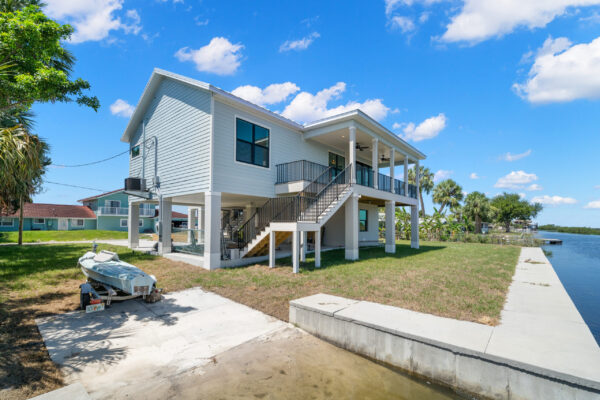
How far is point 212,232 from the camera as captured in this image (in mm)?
10242

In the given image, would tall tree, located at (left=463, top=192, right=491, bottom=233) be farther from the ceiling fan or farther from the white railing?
the white railing

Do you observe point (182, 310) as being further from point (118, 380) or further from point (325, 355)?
point (325, 355)

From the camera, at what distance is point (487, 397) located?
3090 millimetres

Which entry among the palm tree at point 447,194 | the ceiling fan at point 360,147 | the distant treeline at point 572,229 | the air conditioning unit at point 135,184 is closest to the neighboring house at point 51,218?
the air conditioning unit at point 135,184

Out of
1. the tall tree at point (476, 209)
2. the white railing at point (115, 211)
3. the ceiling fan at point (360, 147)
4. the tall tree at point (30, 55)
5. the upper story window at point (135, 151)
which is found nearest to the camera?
the tall tree at point (30, 55)

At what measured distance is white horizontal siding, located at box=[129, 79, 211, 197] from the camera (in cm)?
1075

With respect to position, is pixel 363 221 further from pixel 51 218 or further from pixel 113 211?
pixel 51 218

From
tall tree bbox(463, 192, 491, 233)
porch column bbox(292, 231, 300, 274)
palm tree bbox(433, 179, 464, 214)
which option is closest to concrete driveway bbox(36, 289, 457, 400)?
porch column bbox(292, 231, 300, 274)

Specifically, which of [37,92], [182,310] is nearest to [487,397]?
[182,310]

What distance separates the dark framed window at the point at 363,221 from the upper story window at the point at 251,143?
9129 mm

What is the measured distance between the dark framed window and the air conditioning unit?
1311cm

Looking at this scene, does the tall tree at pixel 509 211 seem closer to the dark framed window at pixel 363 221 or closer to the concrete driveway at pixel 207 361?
the dark framed window at pixel 363 221

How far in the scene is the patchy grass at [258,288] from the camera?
3.87 m

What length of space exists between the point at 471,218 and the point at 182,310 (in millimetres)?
41033
